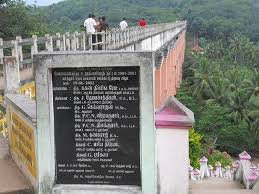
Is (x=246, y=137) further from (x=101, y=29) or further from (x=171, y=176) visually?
(x=171, y=176)

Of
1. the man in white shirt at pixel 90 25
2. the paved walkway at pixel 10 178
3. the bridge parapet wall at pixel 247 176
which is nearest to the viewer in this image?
the paved walkway at pixel 10 178

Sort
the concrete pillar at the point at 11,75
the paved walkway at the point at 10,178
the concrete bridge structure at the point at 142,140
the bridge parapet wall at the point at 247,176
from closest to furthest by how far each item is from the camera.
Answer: the concrete bridge structure at the point at 142,140 → the paved walkway at the point at 10,178 → the bridge parapet wall at the point at 247,176 → the concrete pillar at the point at 11,75

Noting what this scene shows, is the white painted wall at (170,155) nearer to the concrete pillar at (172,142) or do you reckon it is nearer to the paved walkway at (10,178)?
the concrete pillar at (172,142)

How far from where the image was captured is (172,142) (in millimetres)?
6441

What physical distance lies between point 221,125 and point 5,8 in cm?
2551

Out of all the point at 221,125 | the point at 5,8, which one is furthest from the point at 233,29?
the point at 5,8

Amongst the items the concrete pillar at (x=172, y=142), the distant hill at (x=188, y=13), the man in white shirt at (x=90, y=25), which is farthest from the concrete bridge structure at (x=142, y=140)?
the distant hill at (x=188, y=13)

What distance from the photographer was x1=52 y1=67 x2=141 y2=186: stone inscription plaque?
614cm

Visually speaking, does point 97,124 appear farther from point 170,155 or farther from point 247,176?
point 247,176

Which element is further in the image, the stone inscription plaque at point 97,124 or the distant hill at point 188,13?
the distant hill at point 188,13

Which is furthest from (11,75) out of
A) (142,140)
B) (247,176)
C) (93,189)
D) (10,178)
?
(247,176)

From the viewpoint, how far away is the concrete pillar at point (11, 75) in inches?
337

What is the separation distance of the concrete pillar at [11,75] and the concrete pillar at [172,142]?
305 centimetres

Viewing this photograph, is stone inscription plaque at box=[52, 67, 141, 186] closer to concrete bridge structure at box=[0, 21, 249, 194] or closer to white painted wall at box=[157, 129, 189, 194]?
concrete bridge structure at box=[0, 21, 249, 194]
